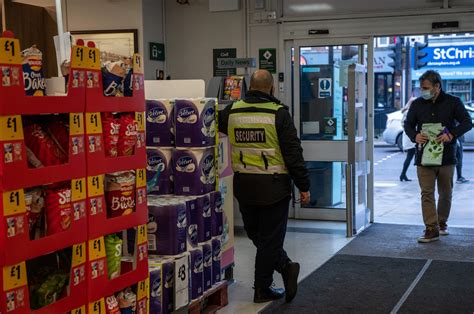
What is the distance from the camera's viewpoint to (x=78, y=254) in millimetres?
2930

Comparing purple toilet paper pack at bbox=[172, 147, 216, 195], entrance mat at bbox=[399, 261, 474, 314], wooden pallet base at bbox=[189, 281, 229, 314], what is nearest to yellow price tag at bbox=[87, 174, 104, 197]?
purple toilet paper pack at bbox=[172, 147, 216, 195]

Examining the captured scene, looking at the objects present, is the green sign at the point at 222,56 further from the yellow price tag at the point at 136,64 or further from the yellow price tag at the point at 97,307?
the yellow price tag at the point at 97,307

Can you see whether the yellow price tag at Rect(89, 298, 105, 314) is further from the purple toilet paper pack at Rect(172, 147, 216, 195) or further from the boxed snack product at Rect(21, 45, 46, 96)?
the purple toilet paper pack at Rect(172, 147, 216, 195)

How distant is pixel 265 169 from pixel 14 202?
7.06 ft

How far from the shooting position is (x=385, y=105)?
22.3 metres

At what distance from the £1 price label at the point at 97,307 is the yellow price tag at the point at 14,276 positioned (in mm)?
448

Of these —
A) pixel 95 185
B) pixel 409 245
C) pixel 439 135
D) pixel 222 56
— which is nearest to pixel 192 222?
pixel 95 185

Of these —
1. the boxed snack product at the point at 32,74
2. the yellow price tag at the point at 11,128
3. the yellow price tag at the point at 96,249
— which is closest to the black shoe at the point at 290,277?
the yellow price tag at the point at 96,249

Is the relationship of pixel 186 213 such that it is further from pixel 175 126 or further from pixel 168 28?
pixel 168 28

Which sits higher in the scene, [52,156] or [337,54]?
[337,54]

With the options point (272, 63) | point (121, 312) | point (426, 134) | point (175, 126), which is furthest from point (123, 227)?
point (272, 63)

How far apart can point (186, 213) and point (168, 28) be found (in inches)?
184

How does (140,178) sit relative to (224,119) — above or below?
below

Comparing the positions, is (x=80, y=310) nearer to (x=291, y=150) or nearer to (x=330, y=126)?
(x=291, y=150)
